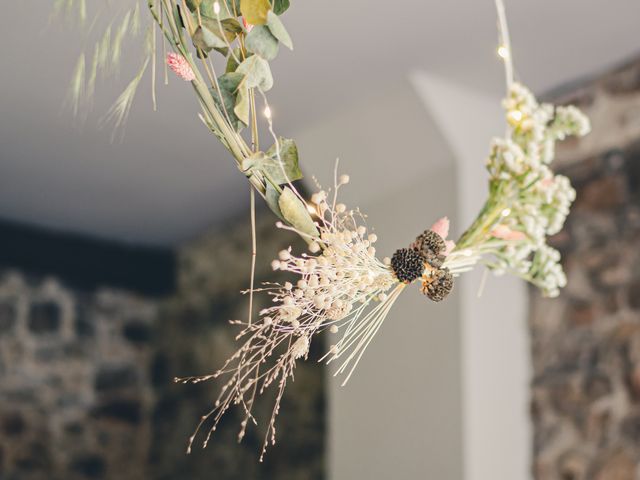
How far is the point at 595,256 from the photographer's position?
2617mm

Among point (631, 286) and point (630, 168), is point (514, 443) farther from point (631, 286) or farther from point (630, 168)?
point (630, 168)

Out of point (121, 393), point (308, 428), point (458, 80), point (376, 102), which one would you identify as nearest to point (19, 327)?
point (121, 393)

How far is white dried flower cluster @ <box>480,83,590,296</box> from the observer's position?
1.43 m

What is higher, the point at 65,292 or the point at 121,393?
the point at 65,292

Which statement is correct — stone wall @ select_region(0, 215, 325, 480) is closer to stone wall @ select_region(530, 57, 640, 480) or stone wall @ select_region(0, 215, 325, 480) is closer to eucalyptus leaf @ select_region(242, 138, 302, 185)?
stone wall @ select_region(530, 57, 640, 480)

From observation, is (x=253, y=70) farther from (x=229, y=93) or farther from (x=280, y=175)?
(x=280, y=175)

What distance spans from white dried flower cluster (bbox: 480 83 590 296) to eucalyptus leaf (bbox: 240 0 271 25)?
442 mm

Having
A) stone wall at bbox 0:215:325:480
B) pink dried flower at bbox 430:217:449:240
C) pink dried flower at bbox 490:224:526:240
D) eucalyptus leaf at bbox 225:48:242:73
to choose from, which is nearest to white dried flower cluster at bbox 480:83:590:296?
pink dried flower at bbox 490:224:526:240

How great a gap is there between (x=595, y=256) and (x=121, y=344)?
257 cm

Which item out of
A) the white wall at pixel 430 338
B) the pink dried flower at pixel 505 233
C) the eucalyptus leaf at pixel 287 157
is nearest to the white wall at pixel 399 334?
the white wall at pixel 430 338

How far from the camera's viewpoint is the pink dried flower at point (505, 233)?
146 cm

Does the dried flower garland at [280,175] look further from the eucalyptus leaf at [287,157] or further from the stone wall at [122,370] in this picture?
the stone wall at [122,370]

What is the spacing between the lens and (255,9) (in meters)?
1.29

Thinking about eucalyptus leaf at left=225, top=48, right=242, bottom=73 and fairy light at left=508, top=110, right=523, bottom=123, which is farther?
fairy light at left=508, top=110, right=523, bottom=123
